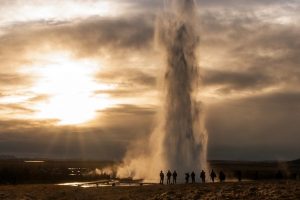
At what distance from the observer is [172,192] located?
4388 cm

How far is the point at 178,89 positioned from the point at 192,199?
36403 mm

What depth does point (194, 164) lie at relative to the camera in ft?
221

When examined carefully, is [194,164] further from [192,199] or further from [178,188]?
[192,199]

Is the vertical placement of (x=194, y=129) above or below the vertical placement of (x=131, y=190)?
above

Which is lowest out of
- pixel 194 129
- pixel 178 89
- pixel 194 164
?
pixel 194 164

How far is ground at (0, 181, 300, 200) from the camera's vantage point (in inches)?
1603

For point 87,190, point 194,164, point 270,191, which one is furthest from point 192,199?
point 194,164

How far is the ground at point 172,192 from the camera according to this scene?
134 ft

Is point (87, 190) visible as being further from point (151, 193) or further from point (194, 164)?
point (194, 164)

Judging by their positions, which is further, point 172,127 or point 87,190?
point 172,127

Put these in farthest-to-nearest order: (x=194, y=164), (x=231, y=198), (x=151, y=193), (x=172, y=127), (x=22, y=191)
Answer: (x=172, y=127)
(x=194, y=164)
(x=22, y=191)
(x=151, y=193)
(x=231, y=198)

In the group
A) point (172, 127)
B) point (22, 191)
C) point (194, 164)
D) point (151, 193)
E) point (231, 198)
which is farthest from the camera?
point (172, 127)

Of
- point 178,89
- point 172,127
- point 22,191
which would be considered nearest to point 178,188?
point 22,191

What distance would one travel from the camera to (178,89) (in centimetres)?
7569
